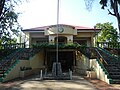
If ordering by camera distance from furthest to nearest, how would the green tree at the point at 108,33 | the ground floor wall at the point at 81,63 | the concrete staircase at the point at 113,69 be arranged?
the green tree at the point at 108,33
the ground floor wall at the point at 81,63
the concrete staircase at the point at 113,69

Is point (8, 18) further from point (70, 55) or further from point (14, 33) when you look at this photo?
point (70, 55)

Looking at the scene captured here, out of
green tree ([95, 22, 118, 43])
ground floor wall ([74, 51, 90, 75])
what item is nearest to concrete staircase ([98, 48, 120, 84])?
ground floor wall ([74, 51, 90, 75])

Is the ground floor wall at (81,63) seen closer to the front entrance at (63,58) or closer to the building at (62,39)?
the building at (62,39)

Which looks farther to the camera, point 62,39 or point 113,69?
point 62,39

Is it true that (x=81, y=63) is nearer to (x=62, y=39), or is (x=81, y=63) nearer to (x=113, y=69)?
(x=113, y=69)

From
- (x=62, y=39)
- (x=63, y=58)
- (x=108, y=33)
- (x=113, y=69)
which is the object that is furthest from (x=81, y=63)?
(x=108, y=33)

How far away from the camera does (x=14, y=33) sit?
81.8ft

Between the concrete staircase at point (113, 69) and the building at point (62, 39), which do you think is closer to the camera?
the concrete staircase at point (113, 69)

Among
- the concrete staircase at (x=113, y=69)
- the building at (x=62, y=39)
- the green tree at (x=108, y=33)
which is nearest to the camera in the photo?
the concrete staircase at (x=113, y=69)

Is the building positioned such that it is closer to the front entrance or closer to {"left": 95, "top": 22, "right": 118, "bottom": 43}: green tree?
the front entrance

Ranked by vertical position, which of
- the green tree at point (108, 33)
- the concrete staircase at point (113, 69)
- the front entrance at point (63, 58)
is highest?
the green tree at point (108, 33)

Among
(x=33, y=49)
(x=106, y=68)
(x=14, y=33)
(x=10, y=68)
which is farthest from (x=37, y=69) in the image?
(x=106, y=68)

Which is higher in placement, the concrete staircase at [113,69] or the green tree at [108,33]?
the green tree at [108,33]

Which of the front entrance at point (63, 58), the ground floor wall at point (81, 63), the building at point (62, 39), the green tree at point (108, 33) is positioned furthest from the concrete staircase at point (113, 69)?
the green tree at point (108, 33)
